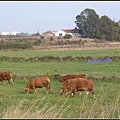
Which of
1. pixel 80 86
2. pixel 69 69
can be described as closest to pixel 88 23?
pixel 69 69

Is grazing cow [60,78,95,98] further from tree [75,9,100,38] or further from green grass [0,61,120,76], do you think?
tree [75,9,100,38]

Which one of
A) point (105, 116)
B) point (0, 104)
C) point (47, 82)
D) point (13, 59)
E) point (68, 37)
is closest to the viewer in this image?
point (105, 116)

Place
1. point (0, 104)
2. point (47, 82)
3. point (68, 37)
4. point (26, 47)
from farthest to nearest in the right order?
point (68, 37) < point (26, 47) < point (47, 82) < point (0, 104)

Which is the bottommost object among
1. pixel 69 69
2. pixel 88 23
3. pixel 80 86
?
pixel 69 69

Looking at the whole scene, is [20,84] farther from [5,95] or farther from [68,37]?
[68,37]

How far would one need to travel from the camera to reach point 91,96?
16516 millimetres

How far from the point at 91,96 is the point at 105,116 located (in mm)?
9403

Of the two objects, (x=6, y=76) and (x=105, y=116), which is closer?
(x=105, y=116)

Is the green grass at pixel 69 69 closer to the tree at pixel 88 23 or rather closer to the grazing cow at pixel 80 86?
the grazing cow at pixel 80 86

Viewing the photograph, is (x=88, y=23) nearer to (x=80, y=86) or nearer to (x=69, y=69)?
(x=69, y=69)

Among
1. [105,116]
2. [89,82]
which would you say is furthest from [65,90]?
[105,116]

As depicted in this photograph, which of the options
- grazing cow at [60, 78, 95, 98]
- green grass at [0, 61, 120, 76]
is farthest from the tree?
grazing cow at [60, 78, 95, 98]

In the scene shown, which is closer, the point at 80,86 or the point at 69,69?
the point at 80,86

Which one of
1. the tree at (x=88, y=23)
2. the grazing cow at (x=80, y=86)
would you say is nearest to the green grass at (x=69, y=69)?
the grazing cow at (x=80, y=86)
